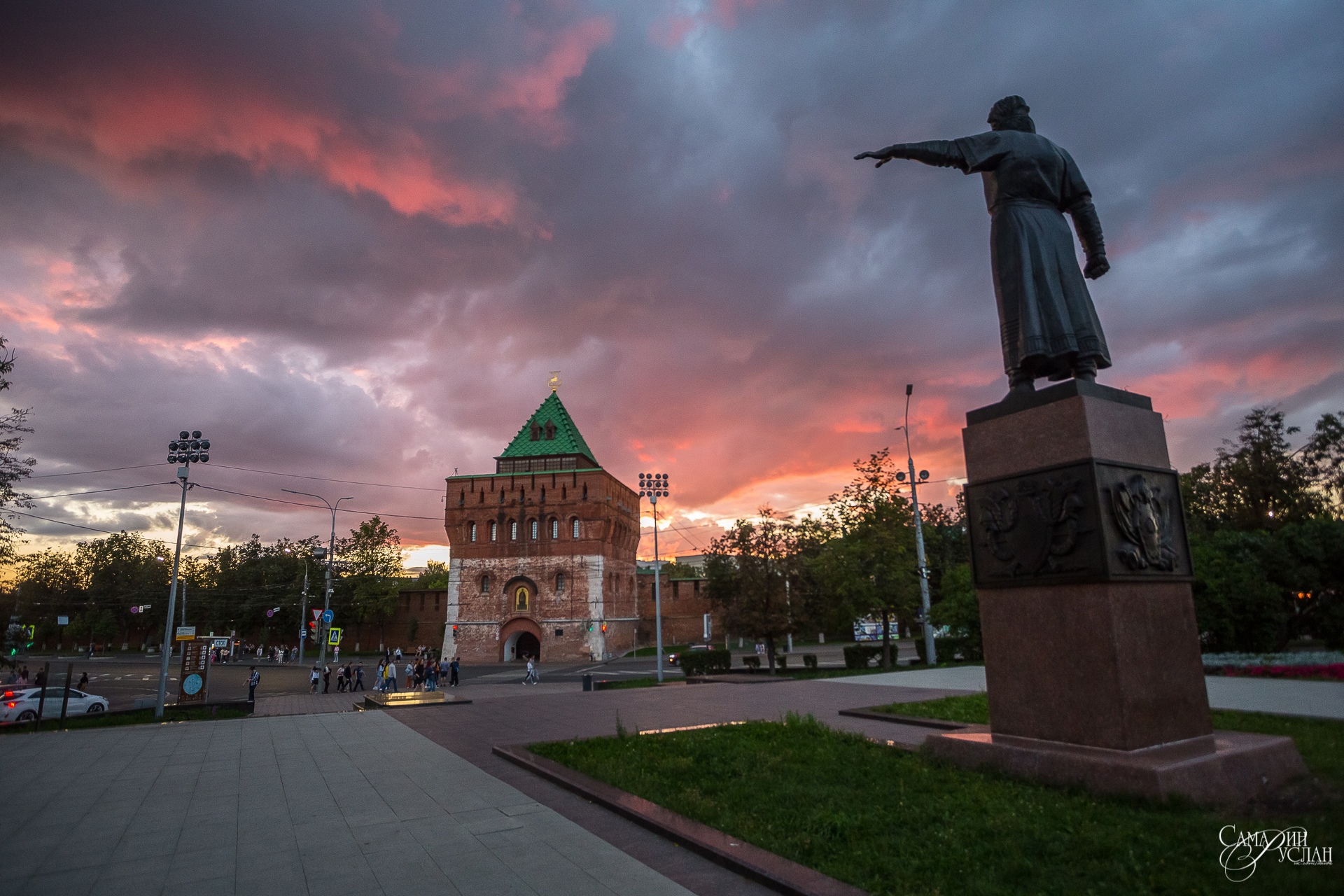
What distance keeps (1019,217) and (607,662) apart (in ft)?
149

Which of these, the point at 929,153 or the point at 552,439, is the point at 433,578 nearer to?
the point at 552,439

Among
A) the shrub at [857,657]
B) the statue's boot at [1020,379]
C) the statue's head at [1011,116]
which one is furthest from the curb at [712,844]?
the shrub at [857,657]

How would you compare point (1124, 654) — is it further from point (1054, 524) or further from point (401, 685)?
point (401, 685)

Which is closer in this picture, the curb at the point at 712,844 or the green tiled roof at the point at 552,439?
the curb at the point at 712,844

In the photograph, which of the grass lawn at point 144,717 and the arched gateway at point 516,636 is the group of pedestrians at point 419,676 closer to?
the grass lawn at point 144,717

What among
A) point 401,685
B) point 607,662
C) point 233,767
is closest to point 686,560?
point 607,662

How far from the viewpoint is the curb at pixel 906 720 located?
10.3m

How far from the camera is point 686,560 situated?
310ft

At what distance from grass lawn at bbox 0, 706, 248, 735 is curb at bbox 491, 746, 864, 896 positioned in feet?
47.9

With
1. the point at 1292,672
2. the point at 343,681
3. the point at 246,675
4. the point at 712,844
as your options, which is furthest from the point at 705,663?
the point at 246,675

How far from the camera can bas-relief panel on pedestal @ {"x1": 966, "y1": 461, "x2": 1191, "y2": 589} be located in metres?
6.21

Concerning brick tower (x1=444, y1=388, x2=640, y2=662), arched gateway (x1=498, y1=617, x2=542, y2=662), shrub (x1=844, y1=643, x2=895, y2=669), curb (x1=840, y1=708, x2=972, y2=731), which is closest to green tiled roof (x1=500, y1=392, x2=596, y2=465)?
brick tower (x1=444, y1=388, x2=640, y2=662)

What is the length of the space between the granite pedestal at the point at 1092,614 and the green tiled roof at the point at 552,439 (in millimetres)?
50367

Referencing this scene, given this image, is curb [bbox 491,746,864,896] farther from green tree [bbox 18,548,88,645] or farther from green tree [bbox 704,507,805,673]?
green tree [bbox 18,548,88,645]
